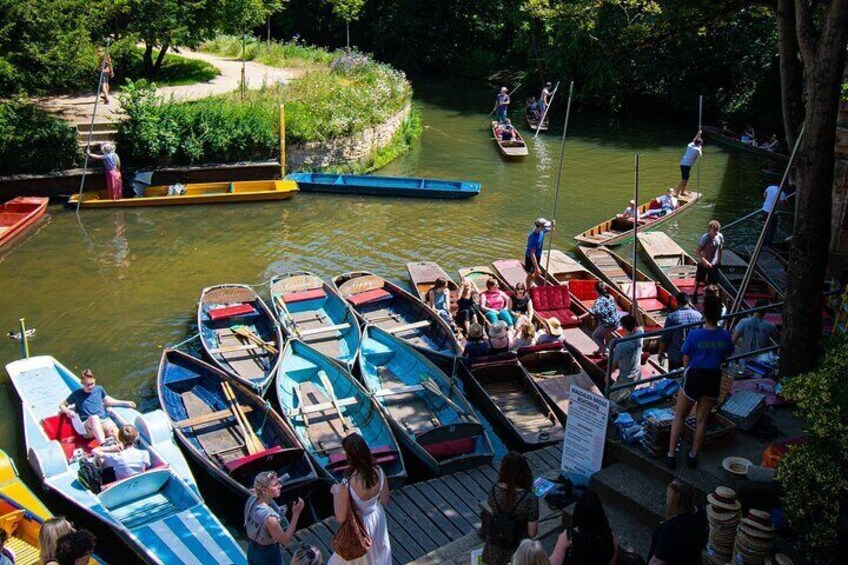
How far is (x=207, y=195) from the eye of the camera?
22.3 meters

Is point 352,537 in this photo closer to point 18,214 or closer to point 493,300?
point 493,300

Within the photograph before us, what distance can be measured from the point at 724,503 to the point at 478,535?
259 cm

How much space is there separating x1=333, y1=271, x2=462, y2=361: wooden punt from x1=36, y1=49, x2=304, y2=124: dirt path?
36.3ft

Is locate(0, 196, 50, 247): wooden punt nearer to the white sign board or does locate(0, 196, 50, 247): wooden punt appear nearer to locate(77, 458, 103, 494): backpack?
locate(77, 458, 103, 494): backpack

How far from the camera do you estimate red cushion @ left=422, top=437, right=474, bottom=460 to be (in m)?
10.8

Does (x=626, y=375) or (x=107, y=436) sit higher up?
(x=626, y=375)

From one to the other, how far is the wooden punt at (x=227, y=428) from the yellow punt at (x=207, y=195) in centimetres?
982

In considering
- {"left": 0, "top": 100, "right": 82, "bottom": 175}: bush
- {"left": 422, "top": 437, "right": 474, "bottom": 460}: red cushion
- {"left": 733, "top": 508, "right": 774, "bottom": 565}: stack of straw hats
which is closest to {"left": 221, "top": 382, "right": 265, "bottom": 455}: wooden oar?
{"left": 422, "top": 437, "right": 474, "bottom": 460}: red cushion

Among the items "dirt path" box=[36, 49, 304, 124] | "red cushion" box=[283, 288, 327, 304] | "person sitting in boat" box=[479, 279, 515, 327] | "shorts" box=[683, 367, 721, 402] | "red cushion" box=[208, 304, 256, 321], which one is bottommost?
"red cushion" box=[208, 304, 256, 321]

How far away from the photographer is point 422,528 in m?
9.48

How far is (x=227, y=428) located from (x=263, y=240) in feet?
29.6

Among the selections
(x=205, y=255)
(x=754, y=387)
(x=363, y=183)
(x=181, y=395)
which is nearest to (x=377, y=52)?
(x=363, y=183)

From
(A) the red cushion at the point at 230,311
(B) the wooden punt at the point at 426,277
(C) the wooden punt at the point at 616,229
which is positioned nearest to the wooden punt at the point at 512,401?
(B) the wooden punt at the point at 426,277

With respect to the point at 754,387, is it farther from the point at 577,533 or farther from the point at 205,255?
the point at 205,255
